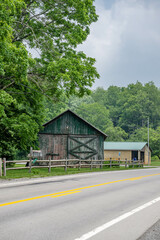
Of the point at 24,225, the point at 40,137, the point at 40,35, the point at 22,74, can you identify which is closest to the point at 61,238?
the point at 24,225

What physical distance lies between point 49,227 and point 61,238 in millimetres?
716

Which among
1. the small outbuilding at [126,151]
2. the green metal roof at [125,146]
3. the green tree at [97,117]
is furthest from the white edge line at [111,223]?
the green tree at [97,117]

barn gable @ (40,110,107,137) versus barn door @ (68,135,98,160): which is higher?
barn gable @ (40,110,107,137)

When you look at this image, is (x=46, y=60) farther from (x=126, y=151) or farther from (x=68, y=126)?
(x=126, y=151)

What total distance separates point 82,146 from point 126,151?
72.1 ft

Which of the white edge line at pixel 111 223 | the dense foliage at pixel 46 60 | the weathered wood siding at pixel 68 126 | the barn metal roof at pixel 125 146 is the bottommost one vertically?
the white edge line at pixel 111 223

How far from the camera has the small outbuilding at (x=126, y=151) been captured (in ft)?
162

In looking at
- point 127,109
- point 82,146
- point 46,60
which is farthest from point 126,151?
point 127,109

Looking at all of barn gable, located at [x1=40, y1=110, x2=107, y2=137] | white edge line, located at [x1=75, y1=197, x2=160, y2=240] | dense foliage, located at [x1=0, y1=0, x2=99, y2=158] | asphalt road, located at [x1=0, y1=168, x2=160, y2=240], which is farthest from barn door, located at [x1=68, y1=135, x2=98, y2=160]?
white edge line, located at [x1=75, y1=197, x2=160, y2=240]

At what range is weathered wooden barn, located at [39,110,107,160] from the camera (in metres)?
29.4

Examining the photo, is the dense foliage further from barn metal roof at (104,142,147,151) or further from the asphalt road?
barn metal roof at (104,142,147,151)

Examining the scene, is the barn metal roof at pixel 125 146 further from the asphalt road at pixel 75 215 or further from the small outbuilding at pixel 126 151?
the asphalt road at pixel 75 215

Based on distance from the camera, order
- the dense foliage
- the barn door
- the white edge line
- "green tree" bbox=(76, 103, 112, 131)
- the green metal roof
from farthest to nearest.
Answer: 1. "green tree" bbox=(76, 103, 112, 131)
2. the green metal roof
3. the barn door
4. the dense foliage
5. the white edge line

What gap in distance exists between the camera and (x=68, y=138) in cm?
2955
